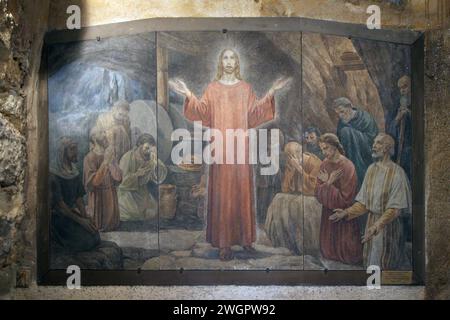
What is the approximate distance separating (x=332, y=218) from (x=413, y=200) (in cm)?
87

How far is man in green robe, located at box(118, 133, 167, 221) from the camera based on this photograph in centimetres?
653

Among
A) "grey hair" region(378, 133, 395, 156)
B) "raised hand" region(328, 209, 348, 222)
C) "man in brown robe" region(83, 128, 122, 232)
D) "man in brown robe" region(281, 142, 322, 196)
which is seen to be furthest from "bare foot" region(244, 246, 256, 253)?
"grey hair" region(378, 133, 395, 156)

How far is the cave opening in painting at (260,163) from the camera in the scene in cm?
651

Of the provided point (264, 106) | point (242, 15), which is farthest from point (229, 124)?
point (242, 15)

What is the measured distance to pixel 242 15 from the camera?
21.6ft

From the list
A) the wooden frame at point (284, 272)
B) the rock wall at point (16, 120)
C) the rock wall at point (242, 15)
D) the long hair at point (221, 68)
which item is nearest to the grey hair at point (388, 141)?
the wooden frame at point (284, 272)

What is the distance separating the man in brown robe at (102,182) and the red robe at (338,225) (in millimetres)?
2117

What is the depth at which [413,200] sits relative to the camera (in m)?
6.55

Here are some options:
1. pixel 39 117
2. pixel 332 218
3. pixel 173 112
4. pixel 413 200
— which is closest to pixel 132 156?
pixel 173 112

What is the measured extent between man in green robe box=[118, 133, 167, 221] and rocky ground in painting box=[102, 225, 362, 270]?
0.23m

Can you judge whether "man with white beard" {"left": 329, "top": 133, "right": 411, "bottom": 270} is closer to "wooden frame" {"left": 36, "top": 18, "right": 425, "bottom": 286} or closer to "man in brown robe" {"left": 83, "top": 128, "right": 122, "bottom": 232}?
"wooden frame" {"left": 36, "top": 18, "right": 425, "bottom": 286}

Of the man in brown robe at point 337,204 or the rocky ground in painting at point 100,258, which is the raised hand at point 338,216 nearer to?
the man in brown robe at point 337,204

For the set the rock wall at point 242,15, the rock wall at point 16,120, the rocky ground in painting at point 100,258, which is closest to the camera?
the rock wall at point 16,120

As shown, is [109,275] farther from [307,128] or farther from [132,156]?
[307,128]
